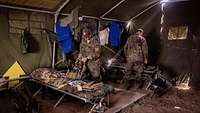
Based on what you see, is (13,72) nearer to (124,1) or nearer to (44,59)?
(44,59)

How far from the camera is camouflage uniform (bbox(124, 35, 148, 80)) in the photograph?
7.24 metres

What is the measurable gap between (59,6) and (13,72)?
2455 mm

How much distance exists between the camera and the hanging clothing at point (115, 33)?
902 centimetres

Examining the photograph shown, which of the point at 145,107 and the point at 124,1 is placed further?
the point at 124,1

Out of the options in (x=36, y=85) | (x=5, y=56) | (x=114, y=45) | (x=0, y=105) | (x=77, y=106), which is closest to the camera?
(x=0, y=105)

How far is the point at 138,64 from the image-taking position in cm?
730

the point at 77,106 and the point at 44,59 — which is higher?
the point at 44,59

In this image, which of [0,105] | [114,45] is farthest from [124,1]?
[0,105]

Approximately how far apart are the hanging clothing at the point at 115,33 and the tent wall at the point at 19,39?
9.39ft

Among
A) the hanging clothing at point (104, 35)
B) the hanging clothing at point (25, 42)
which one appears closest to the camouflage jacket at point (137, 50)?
the hanging clothing at point (104, 35)

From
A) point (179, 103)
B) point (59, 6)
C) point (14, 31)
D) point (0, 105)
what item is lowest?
point (179, 103)

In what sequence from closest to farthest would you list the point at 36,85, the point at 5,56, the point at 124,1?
the point at 5,56, the point at 36,85, the point at 124,1

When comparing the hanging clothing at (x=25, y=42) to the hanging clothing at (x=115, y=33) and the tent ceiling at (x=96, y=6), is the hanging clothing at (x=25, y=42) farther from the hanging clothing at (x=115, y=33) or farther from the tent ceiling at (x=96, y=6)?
the hanging clothing at (x=115, y=33)

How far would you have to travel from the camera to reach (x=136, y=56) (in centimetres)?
723
